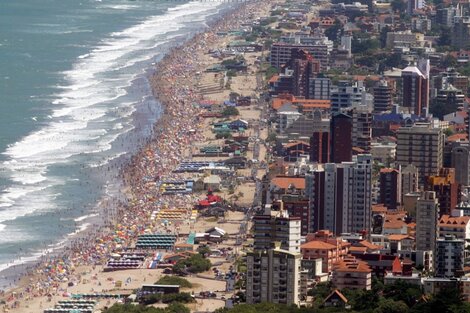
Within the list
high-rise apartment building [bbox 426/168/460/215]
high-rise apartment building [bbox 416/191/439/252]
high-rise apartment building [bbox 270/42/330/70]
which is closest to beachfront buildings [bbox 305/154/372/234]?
high-rise apartment building [bbox 426/168/460/215]

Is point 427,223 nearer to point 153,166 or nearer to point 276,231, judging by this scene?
point 276,231

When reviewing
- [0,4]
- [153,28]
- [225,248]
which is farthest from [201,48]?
[225,248]

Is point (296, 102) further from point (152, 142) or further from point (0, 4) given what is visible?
point (0, 4)

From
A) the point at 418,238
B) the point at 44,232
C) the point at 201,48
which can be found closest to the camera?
the point at 418,238

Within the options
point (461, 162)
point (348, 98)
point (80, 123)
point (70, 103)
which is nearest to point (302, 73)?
point (348, 98)

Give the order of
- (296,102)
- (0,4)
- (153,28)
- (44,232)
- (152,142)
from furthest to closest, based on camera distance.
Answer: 1. (0,4)
2. (153,28)
3. (296,102)
4. (152,142)
5. (44,232)

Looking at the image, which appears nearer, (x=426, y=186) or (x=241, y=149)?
(x=426, y=186)
